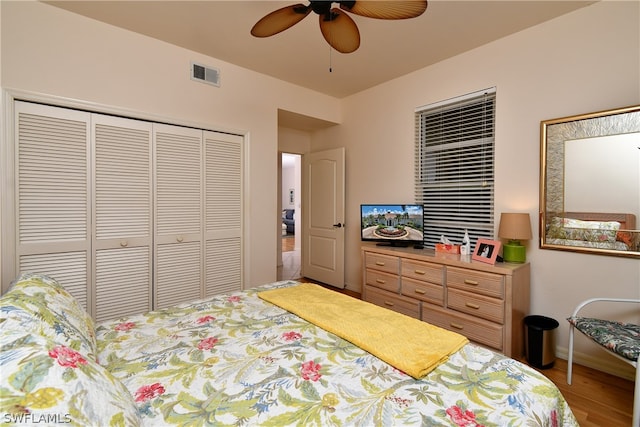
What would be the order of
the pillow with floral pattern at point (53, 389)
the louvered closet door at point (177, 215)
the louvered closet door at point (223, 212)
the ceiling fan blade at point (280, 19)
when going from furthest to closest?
the louvered closet door at point (223, 212), the louvered closet door at point (177, 215), the ceiling fan blade at point (280, 19), the pillow with floral pattern at point (53, 389)

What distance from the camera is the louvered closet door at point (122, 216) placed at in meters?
2.51

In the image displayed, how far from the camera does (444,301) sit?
267cm

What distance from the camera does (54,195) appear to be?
2316 mm

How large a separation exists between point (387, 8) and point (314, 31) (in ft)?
3.52

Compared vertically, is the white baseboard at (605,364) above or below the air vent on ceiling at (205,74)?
below

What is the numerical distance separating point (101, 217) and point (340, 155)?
2796 mm

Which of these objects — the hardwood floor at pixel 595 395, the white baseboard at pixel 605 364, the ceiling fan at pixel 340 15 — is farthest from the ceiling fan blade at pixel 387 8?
the white baseboard at pixel 605 364

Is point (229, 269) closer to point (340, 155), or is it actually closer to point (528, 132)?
point (340, 155)

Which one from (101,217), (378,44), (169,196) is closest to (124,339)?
(101,217)

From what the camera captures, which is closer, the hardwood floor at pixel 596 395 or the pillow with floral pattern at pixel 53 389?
the pillow with floral pattern at pixel 53 389

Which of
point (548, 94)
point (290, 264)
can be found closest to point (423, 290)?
point (548, 94)

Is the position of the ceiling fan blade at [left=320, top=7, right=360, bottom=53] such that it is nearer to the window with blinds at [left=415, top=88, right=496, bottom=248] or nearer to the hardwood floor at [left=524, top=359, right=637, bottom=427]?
the window with blinds at [left=415, top=88, right=496, bottom=248]

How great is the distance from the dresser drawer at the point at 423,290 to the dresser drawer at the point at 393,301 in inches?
2.9

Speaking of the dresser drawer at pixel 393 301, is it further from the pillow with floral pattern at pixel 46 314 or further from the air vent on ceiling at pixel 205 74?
the air vent on ceiling at pixel 205 74
